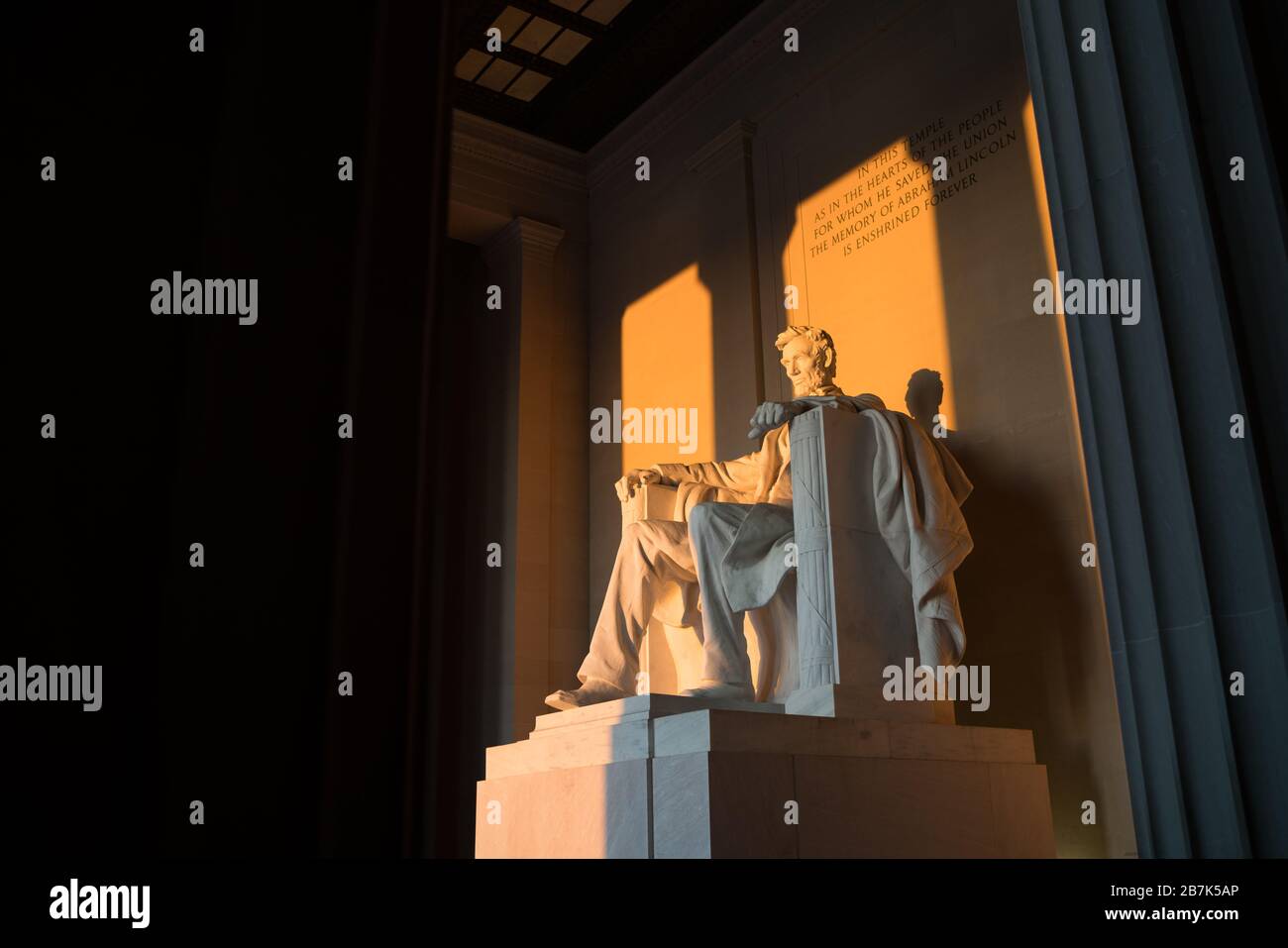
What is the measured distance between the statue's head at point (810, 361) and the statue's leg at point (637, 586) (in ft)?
3.45

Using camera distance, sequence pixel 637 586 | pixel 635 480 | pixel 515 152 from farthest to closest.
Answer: pixel 515 152 → pixel 635 480 → pixel 637 586

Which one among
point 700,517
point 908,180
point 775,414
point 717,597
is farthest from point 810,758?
point 908,180

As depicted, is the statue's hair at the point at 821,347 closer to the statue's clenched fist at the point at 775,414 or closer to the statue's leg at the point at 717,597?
the statue's clenched fist at the point at 775,414

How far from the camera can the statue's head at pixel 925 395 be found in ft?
23.1

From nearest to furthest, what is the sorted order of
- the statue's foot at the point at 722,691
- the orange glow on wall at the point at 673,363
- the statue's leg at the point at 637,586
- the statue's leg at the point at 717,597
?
the statue's foot at the point at 722,691
the statue's leg at the point at 717,597
the statue's leg at the point at 637,586
the orange glow on wall at the point at 673,363

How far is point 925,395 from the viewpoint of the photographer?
23.3 ft

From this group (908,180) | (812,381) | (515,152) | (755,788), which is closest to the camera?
(755,788)

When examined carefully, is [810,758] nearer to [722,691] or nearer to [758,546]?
[722,691]

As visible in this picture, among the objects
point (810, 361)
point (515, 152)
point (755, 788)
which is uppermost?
point (515, 152)

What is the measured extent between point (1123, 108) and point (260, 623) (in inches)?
118

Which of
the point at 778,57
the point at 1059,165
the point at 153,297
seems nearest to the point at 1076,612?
the point at 1059,165

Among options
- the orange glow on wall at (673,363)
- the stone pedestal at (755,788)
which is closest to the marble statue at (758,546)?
the stone pedestal at (755,788)

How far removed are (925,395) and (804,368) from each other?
3.66ft

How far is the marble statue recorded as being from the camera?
17.5 feet
